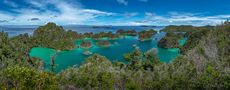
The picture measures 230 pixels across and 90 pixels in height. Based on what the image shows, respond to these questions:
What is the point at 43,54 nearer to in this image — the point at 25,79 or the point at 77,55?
the point at 77,55

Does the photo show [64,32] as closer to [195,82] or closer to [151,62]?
[151,62]

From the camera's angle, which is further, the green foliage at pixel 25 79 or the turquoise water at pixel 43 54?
the turquoise water at pixel 43 54

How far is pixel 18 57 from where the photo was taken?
4022 cm

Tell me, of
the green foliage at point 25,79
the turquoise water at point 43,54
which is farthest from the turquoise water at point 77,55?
the green foliage at point 25,79

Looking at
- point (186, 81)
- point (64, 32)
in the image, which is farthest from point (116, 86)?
point (64, 32)

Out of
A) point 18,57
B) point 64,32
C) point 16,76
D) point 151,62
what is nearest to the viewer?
point 16,76

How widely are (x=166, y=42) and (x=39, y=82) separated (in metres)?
79.3

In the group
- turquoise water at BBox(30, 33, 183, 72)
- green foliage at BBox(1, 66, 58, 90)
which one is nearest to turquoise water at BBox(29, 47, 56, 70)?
turquoise water at BBox(30, 33, 183, 72)

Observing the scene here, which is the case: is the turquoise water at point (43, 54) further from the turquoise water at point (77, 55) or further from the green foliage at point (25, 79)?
the green foliage at point (25, 79)

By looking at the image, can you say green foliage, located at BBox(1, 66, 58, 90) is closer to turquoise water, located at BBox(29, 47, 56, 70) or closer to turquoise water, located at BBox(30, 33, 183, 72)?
turquoise water, located at BBox(30, 33, 183, 72)

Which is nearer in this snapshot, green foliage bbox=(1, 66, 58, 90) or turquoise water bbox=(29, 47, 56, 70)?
green foliage bbox=(1, 66, 58, 90)

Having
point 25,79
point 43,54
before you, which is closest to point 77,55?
point 43,54

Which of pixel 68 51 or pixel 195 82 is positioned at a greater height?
pixel 195 82

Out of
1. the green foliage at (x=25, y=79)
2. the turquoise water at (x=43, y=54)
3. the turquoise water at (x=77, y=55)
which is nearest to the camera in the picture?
the green foliage at (x=25, y=79)
